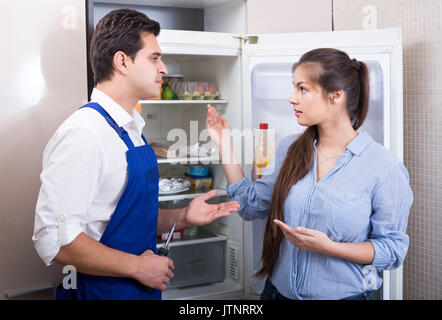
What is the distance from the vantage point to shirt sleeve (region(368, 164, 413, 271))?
1.22 meters

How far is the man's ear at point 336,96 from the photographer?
133cm

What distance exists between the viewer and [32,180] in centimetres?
147

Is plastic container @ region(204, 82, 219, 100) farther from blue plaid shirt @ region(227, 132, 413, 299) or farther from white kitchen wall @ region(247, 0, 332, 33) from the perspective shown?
blue plaid shirt @ region(227, 132, 413, 299)

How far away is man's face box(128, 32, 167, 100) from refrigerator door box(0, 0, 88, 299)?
468 millimetres

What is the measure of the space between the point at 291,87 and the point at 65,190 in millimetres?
1127

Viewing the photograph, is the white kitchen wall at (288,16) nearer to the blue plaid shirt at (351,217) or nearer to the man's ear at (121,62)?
the blue plaid shirt at (351,217)

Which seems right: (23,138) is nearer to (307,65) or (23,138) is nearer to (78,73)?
(78,73)

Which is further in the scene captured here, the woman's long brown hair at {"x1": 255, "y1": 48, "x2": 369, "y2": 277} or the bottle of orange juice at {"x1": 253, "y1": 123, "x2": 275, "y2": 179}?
the bottle of orange juice at {"x1": 253, "y1": 123, "x2": 275, "y2": 179}

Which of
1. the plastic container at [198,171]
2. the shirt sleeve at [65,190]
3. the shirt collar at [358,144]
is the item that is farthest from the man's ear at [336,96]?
the plastic container at [198,171]

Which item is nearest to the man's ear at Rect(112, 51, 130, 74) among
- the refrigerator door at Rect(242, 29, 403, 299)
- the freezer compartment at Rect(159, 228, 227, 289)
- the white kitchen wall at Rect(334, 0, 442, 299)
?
the refrigerator door at Rect(242, 29, 403, 299)

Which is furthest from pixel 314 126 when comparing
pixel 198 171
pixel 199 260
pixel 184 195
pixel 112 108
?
pixel 199 260

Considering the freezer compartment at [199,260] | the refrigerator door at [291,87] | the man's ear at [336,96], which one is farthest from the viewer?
the freezer compartment at [199,260]

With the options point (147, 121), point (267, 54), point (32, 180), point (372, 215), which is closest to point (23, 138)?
point (32, 180)

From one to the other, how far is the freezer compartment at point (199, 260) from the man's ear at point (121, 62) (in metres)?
1.12
